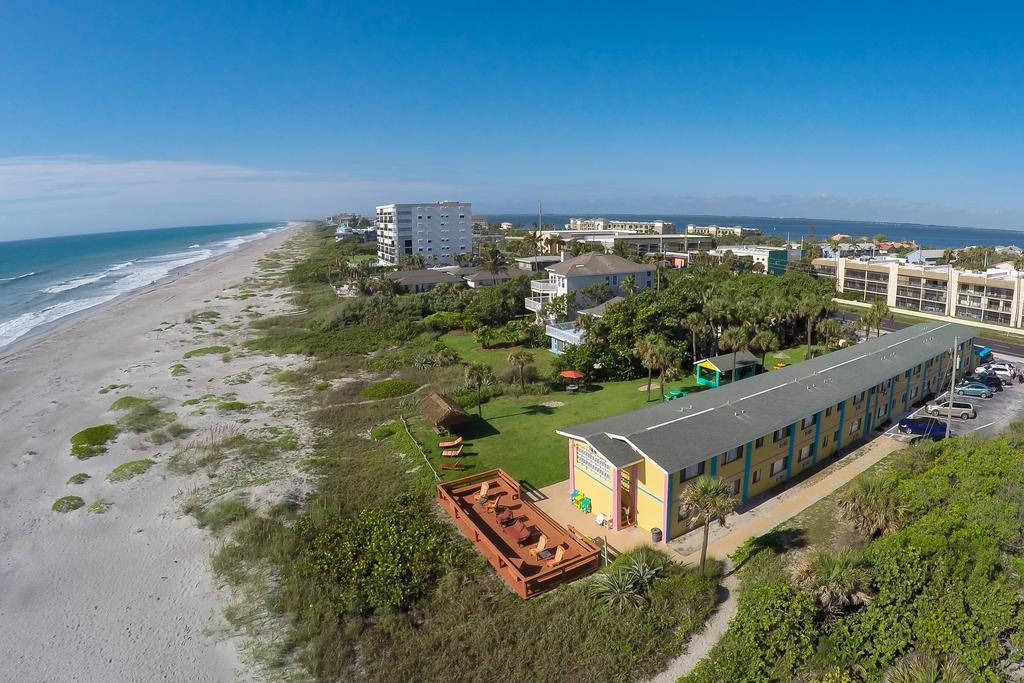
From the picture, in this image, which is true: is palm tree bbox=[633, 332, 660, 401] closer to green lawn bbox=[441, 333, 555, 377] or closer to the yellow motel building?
the yellow motel building

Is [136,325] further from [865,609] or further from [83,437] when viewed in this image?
[865,609]

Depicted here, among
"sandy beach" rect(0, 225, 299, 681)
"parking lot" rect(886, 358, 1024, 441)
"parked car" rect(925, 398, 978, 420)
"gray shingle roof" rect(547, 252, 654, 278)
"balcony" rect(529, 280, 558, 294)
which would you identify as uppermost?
"gray shingle roof" rect(547, 252, 654, 278)

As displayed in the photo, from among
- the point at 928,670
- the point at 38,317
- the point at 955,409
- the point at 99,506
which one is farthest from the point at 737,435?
the point at 38,317

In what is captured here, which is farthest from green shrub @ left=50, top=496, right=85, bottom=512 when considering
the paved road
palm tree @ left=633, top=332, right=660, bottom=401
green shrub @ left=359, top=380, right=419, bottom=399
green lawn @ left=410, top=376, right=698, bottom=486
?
the paved road

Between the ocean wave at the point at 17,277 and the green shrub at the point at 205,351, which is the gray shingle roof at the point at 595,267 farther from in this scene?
the ocean wave at the point at 17,277

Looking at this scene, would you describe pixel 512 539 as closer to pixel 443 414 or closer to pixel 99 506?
pixel 443 414

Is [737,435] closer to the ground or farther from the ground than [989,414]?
farther from the ground

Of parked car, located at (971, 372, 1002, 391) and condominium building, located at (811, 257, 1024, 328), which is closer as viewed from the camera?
parked car, located at (971, 372, 1002, 391)
